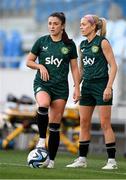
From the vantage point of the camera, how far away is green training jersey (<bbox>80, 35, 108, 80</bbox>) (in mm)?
9008

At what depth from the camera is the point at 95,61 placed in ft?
29.6

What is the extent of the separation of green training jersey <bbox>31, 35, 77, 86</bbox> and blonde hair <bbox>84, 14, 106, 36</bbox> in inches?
18.5

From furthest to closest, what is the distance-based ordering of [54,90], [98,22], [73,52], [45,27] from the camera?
[45,27] < [98,22] < [73,52] < [54,90]

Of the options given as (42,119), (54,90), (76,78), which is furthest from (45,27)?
(42,119)

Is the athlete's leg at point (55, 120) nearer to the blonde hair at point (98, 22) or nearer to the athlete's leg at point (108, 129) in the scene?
the athlete's leg at point (108, 129)

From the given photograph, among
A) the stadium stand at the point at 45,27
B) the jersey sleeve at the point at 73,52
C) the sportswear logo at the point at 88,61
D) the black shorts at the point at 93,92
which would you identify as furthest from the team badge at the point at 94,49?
the stadium stand at the point at 45,27

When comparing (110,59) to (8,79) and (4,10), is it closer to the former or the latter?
(8,79)

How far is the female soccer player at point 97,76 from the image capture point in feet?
29.4

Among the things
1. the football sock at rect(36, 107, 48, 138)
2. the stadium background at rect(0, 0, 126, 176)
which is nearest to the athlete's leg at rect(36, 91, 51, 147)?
the football sock at rect(36, 107, 48, 138)

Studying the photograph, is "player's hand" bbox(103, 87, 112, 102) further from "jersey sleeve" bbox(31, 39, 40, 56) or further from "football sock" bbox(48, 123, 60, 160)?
"jersey sleeve" bbox(31, 39, 40, 56)

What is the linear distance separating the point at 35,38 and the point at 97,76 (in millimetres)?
12510

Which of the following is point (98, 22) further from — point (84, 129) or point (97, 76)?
point (84, 129)

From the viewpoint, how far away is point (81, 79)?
9.16m

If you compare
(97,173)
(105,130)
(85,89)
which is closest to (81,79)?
(85,89)
